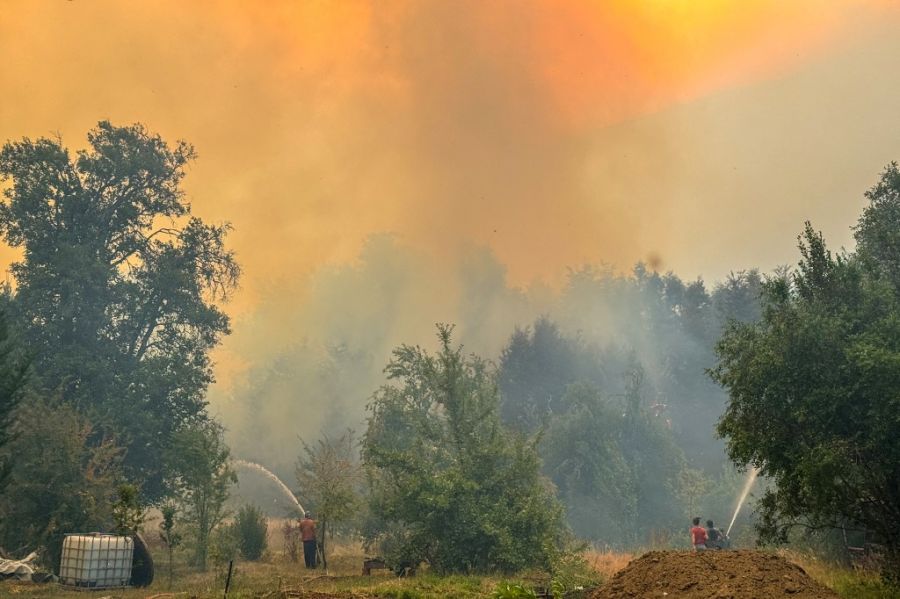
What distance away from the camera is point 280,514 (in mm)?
62312

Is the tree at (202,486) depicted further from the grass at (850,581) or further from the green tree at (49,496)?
the grass at (850,581)

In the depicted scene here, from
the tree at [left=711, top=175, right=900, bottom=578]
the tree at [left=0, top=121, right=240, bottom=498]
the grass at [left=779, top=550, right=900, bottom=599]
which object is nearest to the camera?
the tree at [left=711, top=175, right=900, bottom=578]

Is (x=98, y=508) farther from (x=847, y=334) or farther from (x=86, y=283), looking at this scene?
(x=847, y=334)

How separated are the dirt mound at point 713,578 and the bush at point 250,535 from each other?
19117 mm

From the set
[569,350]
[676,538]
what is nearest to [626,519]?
[676,538]

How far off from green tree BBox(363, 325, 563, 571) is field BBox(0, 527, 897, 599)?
1135 mm

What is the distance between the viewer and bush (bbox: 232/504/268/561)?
2870 cm

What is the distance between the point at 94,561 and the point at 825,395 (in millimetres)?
20549

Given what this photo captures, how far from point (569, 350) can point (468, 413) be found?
172ft

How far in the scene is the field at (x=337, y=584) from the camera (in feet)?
49.3

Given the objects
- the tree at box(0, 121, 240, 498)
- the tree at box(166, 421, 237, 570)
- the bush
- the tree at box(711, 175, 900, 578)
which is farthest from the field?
the tree at box(0, 121, 240, 498)

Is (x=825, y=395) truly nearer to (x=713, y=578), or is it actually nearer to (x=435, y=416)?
(x=713, y=578)

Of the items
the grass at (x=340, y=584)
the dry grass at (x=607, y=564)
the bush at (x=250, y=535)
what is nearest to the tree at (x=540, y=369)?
the dry grass at (x=607, y=564)

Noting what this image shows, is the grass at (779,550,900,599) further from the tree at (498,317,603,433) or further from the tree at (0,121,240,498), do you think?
the tree at (498,317,603,433)
